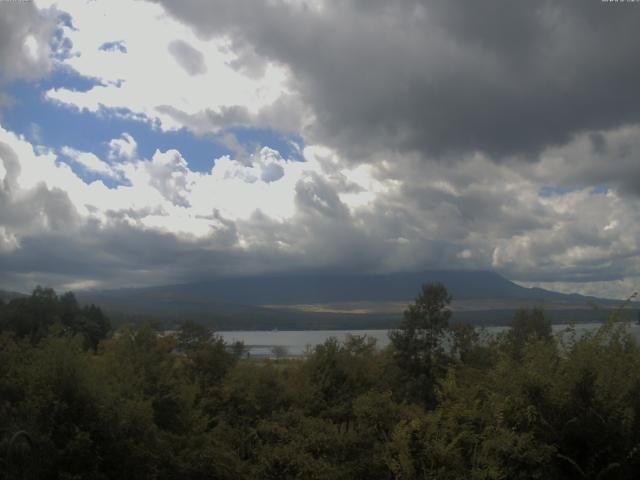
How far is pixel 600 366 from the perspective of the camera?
12.0 metres

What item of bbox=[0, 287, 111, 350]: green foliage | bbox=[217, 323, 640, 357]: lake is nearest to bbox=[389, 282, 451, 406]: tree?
bbox=[217, 323, 640, 357]: lake

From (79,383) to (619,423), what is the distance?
9.92 metres

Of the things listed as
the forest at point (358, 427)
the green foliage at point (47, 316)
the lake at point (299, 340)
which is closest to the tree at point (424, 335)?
the lake at point (299, 340)

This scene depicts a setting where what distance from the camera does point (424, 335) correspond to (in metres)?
35.9

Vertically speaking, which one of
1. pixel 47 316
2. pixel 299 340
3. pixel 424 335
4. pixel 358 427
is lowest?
pixel 299 340

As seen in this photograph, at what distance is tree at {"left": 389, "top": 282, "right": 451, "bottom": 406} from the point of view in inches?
1361

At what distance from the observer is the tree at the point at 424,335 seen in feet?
113

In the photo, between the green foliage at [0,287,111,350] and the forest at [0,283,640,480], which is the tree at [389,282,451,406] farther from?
the green foliage at [0,287,111,350]

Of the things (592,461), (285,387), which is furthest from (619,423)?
(285,387)

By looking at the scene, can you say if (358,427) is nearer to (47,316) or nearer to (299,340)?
(47,316)

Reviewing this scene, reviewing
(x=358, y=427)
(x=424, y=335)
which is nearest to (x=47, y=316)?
(x=424, y=335)

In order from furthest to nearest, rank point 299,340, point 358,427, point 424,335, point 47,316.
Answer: point 299,340, point 47,316, point 424,335, point 358,427

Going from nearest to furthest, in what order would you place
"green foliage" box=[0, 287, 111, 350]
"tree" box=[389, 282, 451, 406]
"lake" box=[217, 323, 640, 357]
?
"lake" box=[217, 323, 640, 357] < "tree" box=[389, 282, 451, 406] < "green foliage" box=[0, 287, 111, 350]

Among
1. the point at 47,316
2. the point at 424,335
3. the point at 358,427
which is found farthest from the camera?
the point at 47,316
